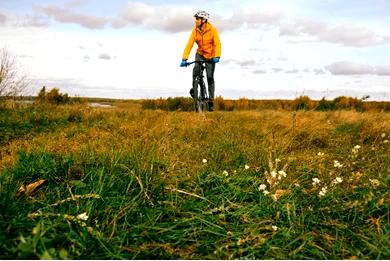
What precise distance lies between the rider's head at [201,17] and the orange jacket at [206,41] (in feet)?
0.50

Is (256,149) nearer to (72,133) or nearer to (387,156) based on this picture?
(387,156)

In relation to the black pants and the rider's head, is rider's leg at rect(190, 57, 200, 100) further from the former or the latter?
the rider's head

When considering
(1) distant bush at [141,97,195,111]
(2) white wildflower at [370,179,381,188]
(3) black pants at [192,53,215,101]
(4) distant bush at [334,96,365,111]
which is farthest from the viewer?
(4) distant bush at [334,96,365,111]

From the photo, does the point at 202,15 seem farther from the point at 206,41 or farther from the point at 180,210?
the point at 180,210

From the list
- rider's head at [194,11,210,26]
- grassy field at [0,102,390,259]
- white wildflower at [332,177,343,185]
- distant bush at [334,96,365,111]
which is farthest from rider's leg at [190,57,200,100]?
distant bush at [334,96,365,111]

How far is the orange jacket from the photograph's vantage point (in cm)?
1062

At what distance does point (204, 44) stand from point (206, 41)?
0.10 m

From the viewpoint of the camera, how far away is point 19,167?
9.21 ft

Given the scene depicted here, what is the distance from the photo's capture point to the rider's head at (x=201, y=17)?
10414 mm

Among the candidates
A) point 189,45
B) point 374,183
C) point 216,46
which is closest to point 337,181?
point 374,183

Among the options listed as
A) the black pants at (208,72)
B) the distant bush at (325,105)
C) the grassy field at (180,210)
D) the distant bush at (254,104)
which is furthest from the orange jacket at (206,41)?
the distant bush at (325,105)

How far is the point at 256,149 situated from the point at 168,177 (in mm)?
1302

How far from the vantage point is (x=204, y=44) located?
1070cm

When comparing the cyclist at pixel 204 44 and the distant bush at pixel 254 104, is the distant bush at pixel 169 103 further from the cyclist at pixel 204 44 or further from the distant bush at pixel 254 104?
the cyclist at pixel 204 44
